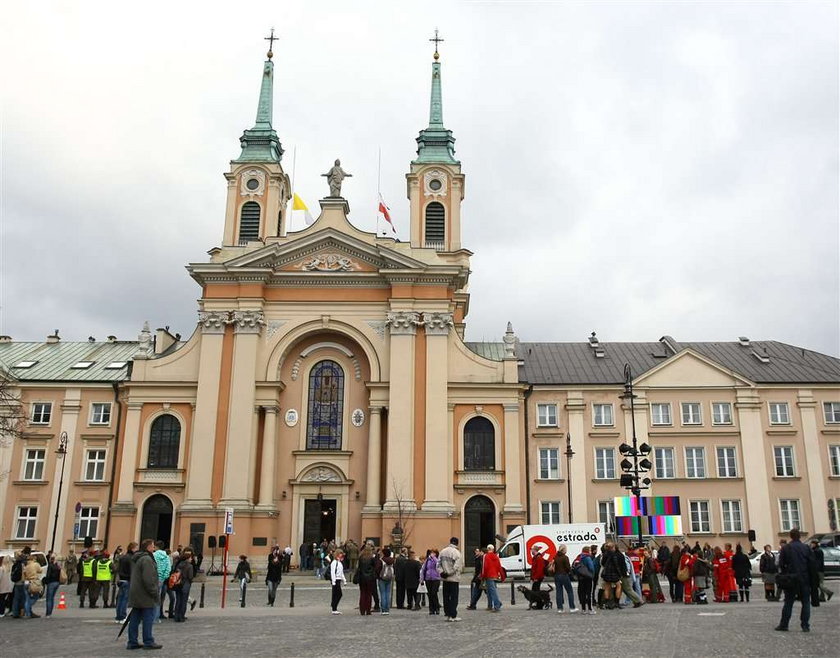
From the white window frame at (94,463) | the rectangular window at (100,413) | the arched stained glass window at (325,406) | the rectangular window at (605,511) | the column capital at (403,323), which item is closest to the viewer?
the rectangular window at (605,511)

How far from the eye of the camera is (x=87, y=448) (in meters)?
46.0

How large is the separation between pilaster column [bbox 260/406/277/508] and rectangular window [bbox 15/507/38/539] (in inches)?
513

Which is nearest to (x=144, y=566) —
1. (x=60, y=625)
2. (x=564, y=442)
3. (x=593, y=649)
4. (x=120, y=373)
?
(x=60, y=625)

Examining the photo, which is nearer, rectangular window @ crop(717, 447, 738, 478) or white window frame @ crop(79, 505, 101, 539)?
white window frame @ crop(79, 505, 101, 539)

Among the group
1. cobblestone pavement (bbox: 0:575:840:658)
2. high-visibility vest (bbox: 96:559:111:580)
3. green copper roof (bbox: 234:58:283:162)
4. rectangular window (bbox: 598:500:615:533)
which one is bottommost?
cobblestone pavement (bbox: 0:575:840:658)

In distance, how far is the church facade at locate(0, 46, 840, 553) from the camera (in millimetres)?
43000

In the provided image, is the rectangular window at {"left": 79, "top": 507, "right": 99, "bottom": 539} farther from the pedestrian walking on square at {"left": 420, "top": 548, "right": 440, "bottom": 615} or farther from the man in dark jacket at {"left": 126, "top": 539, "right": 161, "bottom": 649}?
the man in dark jacket at {"left": 126, "top": 539, "right": 161, "bottom": 649}

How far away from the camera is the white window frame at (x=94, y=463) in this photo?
4541 centimetres

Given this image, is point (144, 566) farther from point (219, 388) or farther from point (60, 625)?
point (219, 388)

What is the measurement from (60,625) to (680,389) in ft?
117

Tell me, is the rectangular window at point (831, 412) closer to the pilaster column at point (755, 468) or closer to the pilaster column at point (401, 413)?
the pilaster column at point (755, 468)

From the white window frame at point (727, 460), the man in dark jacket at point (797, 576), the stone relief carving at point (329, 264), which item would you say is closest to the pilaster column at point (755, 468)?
the white window frame at point (727, 460)

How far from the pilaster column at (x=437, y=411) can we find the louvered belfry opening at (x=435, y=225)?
9136 millimetres

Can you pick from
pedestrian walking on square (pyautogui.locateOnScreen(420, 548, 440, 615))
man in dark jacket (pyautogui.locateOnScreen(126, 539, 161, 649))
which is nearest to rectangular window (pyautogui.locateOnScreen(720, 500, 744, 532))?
pedestrian walking on square (pyautogui.locateOnScreen(420, 548, 440, 615))
